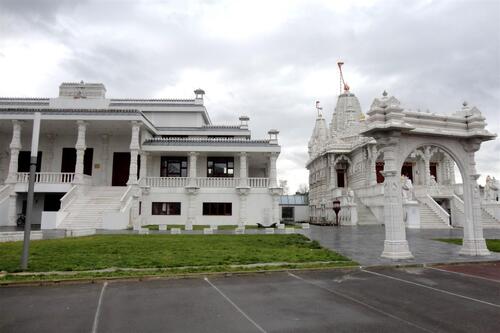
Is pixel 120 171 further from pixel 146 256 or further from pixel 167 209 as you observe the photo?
pixel 146 256

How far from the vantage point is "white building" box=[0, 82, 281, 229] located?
1062 inches

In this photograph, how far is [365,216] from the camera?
113ft

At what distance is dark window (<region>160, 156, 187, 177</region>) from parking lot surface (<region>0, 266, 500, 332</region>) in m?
25.0

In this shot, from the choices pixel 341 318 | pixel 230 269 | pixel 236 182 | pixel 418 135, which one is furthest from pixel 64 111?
pixel 341 318

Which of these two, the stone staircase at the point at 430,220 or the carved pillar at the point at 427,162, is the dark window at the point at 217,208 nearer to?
the stone staircase at the point at 430,220

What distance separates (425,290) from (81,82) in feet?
124

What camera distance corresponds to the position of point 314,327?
5.38 m

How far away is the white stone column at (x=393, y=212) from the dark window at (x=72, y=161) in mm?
27671

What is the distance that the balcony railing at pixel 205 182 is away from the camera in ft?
99.3

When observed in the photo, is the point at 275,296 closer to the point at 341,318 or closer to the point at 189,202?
the point at 341,318

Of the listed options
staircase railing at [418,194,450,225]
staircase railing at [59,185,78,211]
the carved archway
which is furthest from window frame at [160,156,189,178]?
the carved archway

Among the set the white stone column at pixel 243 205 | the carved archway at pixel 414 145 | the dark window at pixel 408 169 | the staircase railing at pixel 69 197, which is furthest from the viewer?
the dark window at pixel 408 169

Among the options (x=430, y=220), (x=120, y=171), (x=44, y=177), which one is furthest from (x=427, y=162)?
(x=44, y=177)

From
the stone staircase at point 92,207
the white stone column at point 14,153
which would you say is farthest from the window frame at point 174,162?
the white stone column at point 14,153
